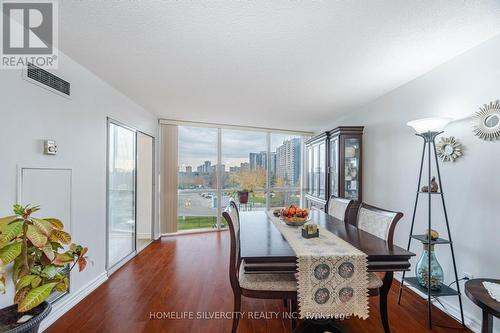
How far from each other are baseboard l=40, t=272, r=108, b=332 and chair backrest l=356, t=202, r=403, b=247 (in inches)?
113

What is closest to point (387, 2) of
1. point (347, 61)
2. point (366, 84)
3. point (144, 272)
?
point (347, 61)

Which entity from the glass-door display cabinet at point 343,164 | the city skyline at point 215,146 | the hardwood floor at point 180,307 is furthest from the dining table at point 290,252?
the city skyline at point 215,146

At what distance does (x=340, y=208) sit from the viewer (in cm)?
288

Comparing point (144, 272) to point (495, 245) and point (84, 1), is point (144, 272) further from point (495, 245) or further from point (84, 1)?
point (495, 245)

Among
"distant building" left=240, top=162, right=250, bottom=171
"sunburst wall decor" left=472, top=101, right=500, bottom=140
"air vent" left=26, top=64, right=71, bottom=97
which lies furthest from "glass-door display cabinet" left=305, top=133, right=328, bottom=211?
"air vent" left=26, top=64, right=71, bottom=97

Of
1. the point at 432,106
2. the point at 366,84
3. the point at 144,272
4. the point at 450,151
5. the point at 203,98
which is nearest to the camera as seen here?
the point at 450,151

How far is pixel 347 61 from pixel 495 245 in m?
1.94

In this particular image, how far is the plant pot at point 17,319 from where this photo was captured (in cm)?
129

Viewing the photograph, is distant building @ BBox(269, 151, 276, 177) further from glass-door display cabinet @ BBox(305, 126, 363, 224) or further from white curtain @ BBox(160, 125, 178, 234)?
white curtain @ BBox(160, 125, 178, 234)

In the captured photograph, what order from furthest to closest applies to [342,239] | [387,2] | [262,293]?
[342,239] < [262,293] < [387,2]

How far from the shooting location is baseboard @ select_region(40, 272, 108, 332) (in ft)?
6.62

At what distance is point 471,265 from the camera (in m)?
2.04

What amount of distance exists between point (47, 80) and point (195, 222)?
369 centimetres

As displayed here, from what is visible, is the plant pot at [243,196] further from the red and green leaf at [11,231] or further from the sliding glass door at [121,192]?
the red and green leaf at [11,231]
